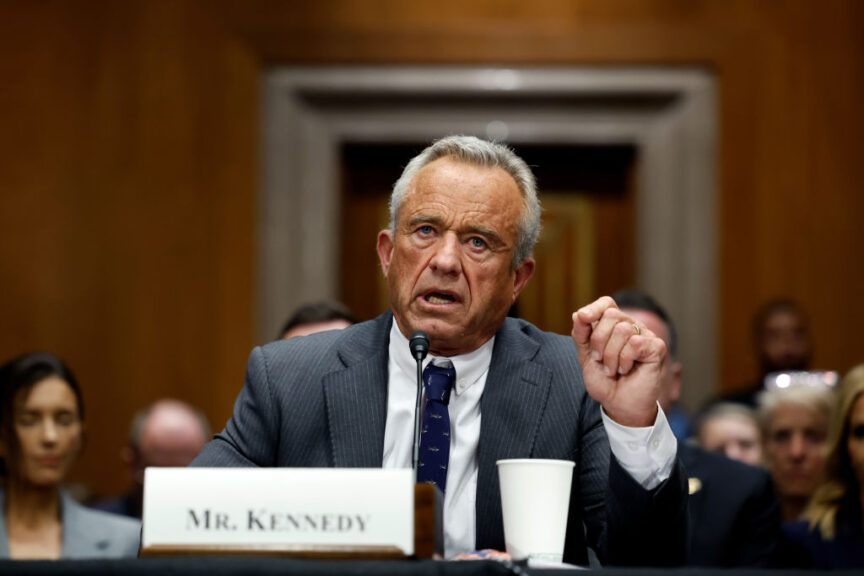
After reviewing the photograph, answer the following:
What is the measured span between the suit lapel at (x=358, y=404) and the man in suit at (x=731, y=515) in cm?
123

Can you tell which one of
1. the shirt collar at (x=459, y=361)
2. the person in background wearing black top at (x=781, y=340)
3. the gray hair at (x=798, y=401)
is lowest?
the gray hair at (x=798, y=401)

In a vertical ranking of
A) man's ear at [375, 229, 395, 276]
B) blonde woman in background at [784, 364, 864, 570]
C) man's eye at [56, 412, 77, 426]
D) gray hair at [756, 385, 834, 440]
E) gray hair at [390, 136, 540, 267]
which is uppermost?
gray hair at [390, 136, 540, 267]

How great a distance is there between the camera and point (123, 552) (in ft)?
12.8

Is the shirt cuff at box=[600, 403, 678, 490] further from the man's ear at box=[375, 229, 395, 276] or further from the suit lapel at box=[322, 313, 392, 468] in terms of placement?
the man's ear at box=[375, 229, 395, 276]

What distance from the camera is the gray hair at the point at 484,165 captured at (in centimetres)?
268

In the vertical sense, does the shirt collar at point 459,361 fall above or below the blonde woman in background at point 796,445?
above

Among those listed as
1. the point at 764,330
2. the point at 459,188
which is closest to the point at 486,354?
the point at 459,188

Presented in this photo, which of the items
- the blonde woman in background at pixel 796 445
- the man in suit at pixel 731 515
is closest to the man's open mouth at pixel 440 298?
the man in suit at pixel 731 515

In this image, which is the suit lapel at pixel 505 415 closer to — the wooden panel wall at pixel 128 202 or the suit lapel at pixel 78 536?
the suit lapel at pixel 78 536

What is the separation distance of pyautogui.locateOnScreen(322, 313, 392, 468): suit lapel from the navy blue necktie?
93 mm

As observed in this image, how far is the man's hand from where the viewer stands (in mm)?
2299

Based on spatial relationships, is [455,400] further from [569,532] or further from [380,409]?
[569,532]

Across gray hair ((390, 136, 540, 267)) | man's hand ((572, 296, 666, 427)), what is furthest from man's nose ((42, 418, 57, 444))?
man's hand ((572, 296, 666, 427))

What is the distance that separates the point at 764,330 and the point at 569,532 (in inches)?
141
